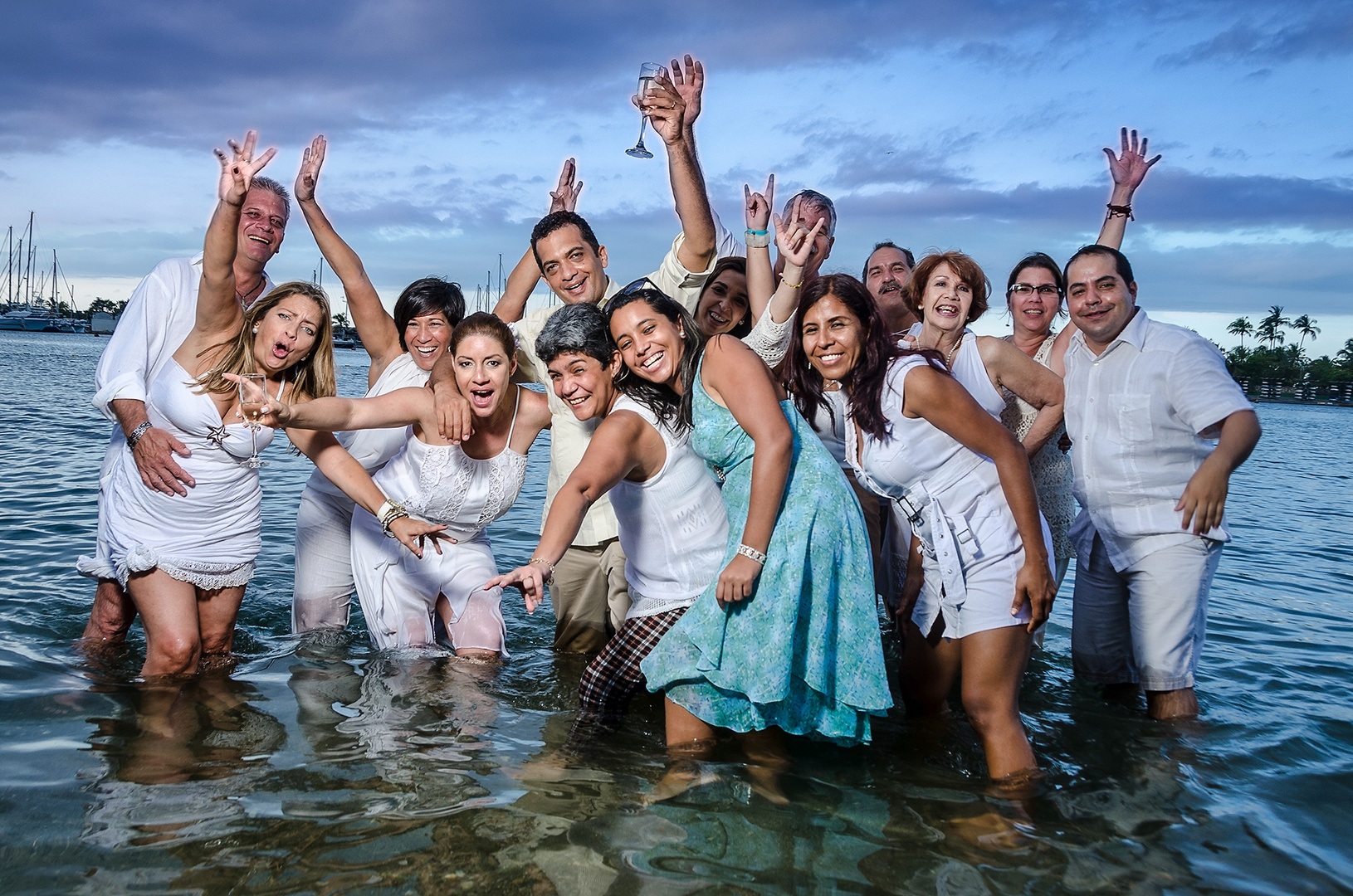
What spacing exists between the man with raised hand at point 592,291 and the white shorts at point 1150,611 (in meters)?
2.87

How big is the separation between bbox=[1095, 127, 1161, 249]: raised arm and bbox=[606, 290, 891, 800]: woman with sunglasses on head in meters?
3.25

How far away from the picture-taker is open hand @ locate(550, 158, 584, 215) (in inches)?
273

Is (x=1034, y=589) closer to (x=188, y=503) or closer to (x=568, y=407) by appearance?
(x=568, y=407)

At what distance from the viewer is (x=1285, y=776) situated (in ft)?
15.6

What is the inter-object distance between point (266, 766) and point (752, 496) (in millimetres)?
2560

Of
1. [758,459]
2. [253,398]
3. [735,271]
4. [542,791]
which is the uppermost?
[735,271]

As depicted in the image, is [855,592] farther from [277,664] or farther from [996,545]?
[277,664]

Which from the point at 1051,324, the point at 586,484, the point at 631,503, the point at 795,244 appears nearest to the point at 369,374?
the point at 631,503

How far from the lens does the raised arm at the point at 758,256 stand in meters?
5.20

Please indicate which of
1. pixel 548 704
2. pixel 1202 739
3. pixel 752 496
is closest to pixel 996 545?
pixel 752 496

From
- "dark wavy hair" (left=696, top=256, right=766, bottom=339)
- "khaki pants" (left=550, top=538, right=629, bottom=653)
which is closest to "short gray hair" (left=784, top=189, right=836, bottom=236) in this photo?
"dark wavy hair" (left=696, top=256, right=766, bottom=339)

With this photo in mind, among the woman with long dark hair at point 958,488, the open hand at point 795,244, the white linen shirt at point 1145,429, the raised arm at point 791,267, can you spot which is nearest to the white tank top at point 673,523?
the woman with long dark hair at point 958,488

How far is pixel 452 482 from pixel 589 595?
1312 millimetres

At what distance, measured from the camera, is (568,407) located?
5383 mm
